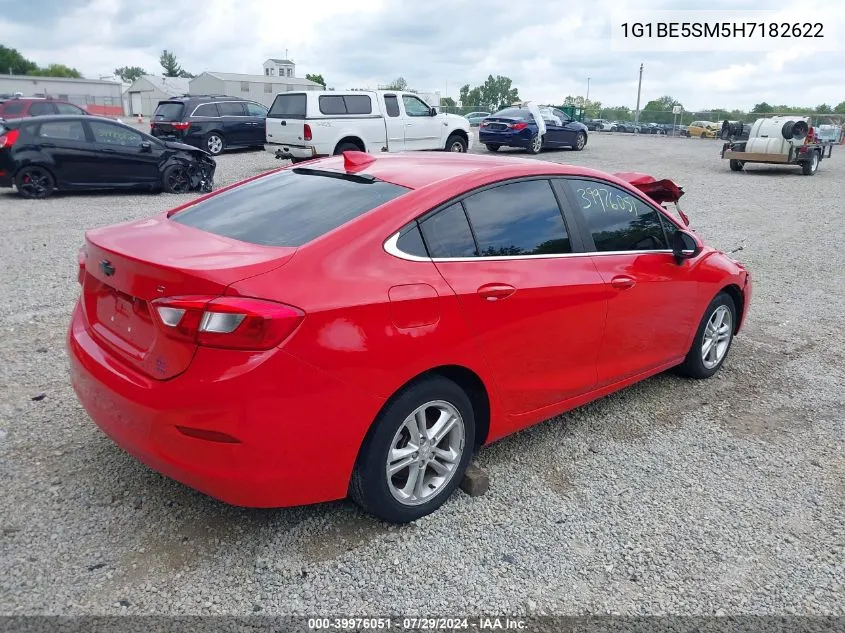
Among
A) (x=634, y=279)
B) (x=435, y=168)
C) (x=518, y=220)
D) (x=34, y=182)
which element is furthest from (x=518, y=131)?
(x=518, y=220)

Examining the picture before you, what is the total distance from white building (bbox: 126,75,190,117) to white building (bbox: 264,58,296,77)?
19.8 m

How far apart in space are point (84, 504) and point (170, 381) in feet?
3.45

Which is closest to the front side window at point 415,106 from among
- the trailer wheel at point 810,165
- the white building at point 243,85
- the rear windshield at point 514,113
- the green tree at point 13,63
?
the rear windshield at point 514,113

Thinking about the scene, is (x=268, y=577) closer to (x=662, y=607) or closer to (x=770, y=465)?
(x=662, y=607)

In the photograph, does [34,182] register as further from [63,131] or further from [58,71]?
[58,71]

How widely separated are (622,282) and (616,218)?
410 millimetres

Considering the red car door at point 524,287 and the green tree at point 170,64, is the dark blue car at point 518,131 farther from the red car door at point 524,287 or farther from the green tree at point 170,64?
the green tree at point 170,64

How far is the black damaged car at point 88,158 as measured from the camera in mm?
11773

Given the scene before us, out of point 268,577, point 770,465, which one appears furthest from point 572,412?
point 268,577

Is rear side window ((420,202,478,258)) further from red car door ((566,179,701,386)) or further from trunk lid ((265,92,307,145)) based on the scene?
trunk lid ((265,92,307,145))

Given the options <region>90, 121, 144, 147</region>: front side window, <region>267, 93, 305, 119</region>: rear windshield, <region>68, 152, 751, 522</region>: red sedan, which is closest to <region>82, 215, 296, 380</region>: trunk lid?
<region>68, 152, 751, 522</region>: red sedan

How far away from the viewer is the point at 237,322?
250cm

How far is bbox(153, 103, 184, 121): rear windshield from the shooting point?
1989cm

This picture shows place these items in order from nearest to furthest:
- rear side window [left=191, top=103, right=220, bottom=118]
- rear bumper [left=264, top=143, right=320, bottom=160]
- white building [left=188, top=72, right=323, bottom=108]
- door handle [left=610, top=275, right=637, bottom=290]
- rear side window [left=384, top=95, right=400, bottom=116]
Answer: door handle [left=610, top=275, right=637, bottom=290] → rear bumper [left=264, top=143, right=320, bottom=160] → rear side window [left=384, top=95, right=400, bottom=116] → rear side window [left=191, top=103, right=220, bottom=118] → white building [left=188, top=72, right=323, bottom=108]
